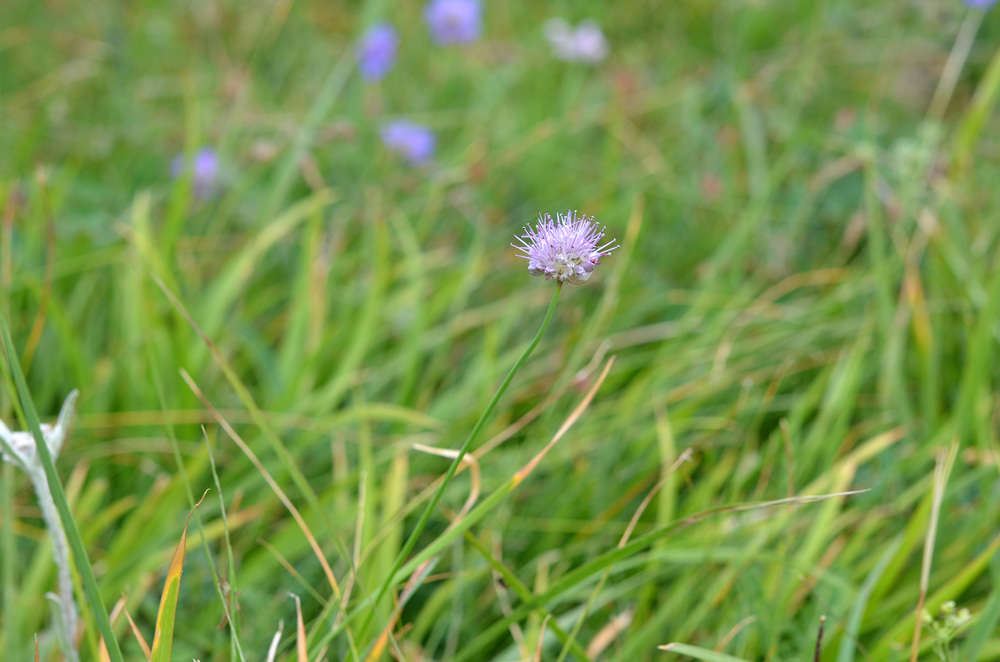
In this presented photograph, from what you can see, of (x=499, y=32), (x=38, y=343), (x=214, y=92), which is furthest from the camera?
(x=499, y=32)

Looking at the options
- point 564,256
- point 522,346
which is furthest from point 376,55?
point 564,256

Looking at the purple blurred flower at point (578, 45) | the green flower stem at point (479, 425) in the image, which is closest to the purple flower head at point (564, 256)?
the green flower stem at point (479, 425)

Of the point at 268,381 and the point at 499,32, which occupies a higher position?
the point at 499,32

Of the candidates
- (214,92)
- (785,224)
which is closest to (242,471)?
(785,224)

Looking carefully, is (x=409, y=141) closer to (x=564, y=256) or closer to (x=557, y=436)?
(x=557, y=436)

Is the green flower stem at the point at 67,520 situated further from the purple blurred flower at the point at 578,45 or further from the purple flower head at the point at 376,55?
the purple blurred flower at the point at 578,45

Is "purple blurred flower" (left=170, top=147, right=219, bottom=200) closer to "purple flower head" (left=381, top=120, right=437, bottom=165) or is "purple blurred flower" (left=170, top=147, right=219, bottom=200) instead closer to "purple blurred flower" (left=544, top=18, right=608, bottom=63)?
"purple flower head" (left=381, top=120, right=437, bottom=165)

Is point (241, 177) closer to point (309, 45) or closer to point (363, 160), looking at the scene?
point (363, 160)
